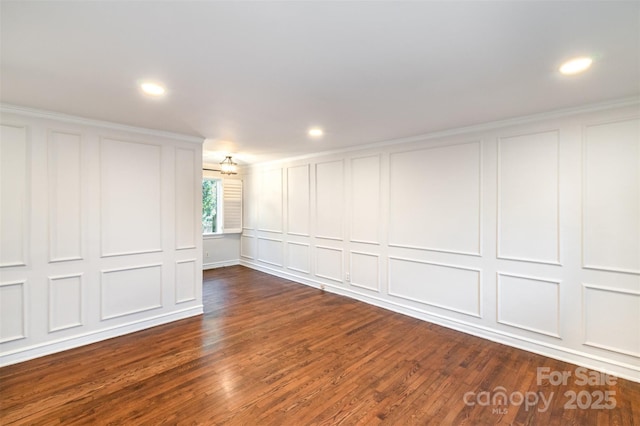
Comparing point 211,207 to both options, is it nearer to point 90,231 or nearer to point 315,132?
point 90,231

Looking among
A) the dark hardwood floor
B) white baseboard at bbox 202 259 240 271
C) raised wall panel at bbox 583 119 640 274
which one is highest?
raised wall panel at bbox 583 119 640 274

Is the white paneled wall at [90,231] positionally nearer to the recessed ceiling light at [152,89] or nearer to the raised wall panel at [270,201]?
the recessed ceiling light at [152,89]

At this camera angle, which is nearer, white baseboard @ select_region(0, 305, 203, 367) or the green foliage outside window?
white baseboard @ select_region(0, 305, 203, 367)

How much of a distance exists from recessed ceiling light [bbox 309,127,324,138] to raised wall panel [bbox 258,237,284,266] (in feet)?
9.53

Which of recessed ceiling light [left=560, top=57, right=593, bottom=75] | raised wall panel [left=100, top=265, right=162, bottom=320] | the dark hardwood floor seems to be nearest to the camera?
recessed ceiling light [left=560, top=57, right=593, bottom=75]

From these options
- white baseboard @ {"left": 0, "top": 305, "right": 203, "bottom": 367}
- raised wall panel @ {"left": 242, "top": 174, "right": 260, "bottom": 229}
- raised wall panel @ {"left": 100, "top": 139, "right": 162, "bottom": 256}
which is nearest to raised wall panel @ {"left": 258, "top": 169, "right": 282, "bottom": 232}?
raised wall panel @ {"left": 242, "top": 174, "right": 260, "bottom": 229}

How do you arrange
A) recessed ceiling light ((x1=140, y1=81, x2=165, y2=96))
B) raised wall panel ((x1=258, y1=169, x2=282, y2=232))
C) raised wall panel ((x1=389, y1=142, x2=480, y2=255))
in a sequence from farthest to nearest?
raised wall panel ((x1=258, y1=169, x2=282, y2=232))
raised wall panel ((x1=389, y1=142, x2=480, y2=255))
recessed ceiling light ((x1=140, y1=81, x2=165, y2=96))

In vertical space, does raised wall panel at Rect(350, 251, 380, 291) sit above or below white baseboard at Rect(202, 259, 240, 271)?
above

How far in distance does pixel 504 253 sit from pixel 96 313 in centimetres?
476

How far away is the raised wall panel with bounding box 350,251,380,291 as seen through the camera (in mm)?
4516

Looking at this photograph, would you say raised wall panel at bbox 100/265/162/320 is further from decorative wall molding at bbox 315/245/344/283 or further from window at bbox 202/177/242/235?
window at bbox 202/177/242/235

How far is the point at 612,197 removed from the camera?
2.66 metres

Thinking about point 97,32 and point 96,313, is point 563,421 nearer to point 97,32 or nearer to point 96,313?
point 97,32

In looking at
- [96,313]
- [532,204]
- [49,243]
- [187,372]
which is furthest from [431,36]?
[96,313]
